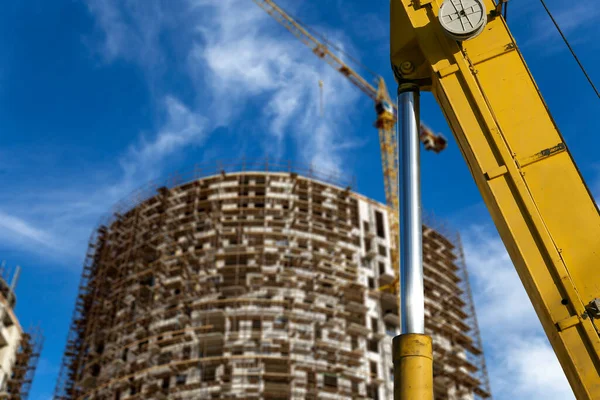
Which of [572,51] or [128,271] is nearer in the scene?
[572,51]

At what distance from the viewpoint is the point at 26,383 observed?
60.6 meters

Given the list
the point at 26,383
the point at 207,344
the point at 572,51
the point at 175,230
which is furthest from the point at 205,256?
the point at 572,51

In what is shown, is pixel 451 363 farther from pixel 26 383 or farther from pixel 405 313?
pixel 405 313

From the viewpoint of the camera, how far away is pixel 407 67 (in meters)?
10.5

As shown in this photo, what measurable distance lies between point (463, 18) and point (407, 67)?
1.14m

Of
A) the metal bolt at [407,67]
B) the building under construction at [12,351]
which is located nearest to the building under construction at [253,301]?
the building under construction at [12,351]

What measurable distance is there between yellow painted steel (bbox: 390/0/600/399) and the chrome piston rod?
0.68 metres

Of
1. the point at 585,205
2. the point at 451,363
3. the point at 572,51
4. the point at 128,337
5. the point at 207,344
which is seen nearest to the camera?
the point at 585,205

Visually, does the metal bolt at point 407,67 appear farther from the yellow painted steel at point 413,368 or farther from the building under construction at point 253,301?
the building under construction at point 253,301

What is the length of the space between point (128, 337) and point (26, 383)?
1382cm

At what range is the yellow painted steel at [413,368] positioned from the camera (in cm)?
795

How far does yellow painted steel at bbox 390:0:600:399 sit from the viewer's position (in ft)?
27.7

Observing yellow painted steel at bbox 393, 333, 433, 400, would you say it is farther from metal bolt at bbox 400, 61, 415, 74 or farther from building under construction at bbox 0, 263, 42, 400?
building under construction at bbox 0, 263, 42, 400

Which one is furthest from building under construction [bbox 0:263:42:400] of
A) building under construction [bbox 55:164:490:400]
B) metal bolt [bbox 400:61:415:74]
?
metal bolt [bbox 400:61:415:74]
